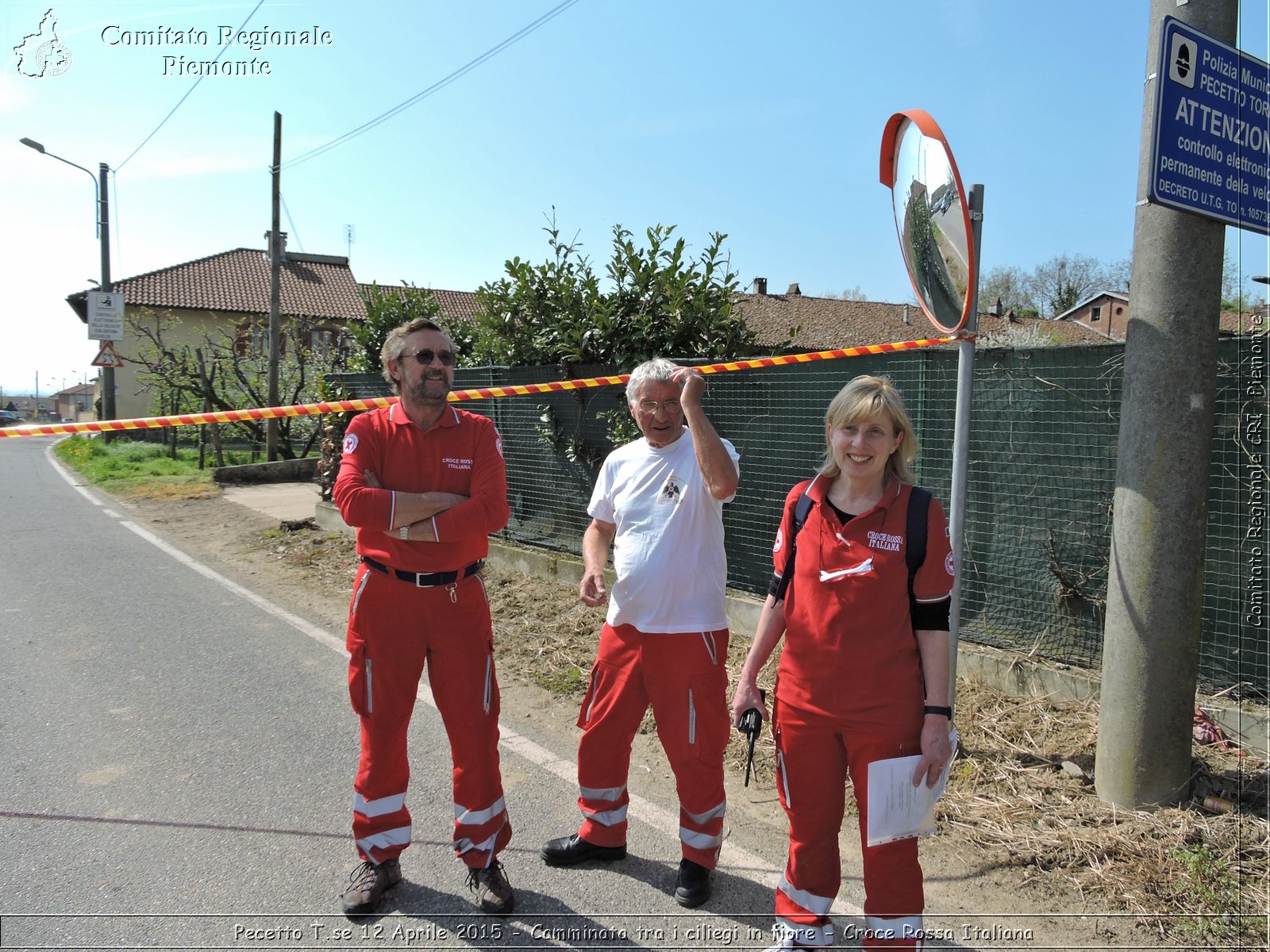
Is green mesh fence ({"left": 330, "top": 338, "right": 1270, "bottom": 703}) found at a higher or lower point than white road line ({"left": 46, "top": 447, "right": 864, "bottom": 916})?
higher

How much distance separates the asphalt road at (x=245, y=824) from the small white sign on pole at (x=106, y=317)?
1411cm

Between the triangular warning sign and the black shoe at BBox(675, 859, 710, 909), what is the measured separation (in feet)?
68.2

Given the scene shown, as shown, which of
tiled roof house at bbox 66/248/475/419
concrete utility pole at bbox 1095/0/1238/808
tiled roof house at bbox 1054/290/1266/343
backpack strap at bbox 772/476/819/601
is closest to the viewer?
backpack strap at bbox 772/476/819/601

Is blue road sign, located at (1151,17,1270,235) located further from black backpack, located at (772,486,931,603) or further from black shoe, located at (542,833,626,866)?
black shoe, located at (542,833,626,866)

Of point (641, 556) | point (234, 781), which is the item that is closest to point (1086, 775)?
point (641, 556)

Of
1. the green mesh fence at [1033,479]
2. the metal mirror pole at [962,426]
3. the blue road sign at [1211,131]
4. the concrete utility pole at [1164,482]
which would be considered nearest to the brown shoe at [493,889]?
the metal mirror pole at [962,426]

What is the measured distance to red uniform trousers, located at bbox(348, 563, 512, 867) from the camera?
9.99ft

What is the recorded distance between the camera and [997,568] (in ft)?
16.3

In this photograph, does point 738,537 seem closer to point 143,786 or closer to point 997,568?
point 997,568

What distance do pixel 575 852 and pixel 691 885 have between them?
50 centimetres

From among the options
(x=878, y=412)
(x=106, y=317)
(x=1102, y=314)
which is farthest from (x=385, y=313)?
(x=1102, y=314)

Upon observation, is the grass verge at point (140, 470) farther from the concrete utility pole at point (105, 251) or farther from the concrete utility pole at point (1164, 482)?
the concrete utility pole at point (1164, 482)

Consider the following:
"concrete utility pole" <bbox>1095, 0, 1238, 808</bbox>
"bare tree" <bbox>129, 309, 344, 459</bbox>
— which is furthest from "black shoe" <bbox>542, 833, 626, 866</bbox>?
"bare tree" <bbox>129, 309, 344, 459</bbox>

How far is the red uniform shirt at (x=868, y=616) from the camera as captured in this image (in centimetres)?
247
